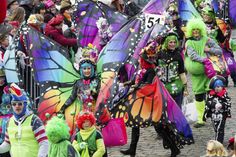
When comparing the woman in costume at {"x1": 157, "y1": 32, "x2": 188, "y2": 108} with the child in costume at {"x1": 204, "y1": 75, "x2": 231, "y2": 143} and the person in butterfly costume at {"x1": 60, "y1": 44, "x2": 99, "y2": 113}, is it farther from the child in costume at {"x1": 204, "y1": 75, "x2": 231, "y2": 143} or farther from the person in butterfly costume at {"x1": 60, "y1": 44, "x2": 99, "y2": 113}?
the person in butterfly costume at {"x1": 60, "y1": 44, "x2": 99, "y2": 113}

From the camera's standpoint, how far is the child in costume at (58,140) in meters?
10.5

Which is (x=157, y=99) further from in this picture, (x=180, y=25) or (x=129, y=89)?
(x=180, y=25)

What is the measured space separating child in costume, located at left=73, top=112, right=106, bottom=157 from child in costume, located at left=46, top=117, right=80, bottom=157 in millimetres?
847

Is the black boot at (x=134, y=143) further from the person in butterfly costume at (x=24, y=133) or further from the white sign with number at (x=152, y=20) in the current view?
the person in butterfly costume at (x=24, y=133)

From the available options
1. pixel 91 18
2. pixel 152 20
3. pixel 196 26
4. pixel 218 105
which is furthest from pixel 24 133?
pixel 91 18

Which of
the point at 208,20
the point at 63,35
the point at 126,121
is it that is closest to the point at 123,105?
the point at 126,121

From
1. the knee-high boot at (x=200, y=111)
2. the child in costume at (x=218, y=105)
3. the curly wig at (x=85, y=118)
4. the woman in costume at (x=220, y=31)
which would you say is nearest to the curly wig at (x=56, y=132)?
the curly wig at (x=85, y=118)

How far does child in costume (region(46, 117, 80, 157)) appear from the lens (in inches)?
412

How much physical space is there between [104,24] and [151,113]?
152 inches

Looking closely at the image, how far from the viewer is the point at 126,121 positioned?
1299cm

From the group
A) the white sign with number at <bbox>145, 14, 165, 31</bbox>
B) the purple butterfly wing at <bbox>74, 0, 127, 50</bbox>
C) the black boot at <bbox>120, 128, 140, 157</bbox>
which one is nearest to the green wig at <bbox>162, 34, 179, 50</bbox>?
the white sign with number at <bbox>145, 14, 165, 31</bbox>

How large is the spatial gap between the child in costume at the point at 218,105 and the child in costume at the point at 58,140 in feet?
10.9

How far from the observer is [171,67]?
1422 centimetres

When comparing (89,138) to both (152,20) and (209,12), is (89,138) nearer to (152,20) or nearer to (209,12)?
(152,20)
